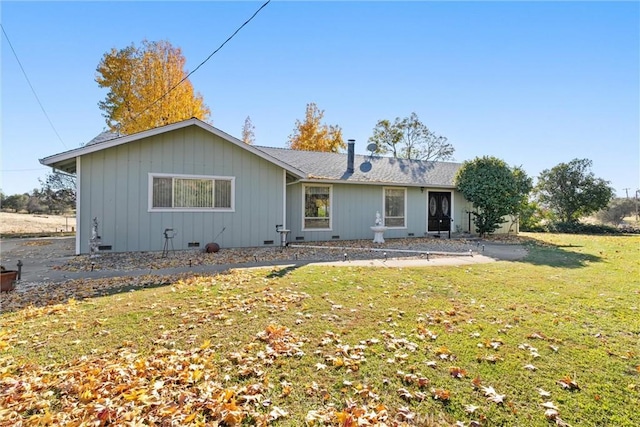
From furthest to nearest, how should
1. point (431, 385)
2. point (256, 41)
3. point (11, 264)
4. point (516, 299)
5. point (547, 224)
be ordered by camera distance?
1. point (547, 224)
2. point (256, 41)
3. point (11, 264)
4. point (516, 299)
5. point (431, 385)

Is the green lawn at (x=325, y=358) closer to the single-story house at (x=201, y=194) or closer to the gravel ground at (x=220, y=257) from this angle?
the gravel ground at (x=220, y=257)

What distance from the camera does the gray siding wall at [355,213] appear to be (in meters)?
13.4

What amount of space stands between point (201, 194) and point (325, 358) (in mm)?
8686

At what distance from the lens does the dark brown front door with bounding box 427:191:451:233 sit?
1609 cm

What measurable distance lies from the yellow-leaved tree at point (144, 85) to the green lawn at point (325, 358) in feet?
52.8

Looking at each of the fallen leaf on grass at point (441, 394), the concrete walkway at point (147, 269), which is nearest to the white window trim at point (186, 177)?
the concrete walkway at point (147, 269)

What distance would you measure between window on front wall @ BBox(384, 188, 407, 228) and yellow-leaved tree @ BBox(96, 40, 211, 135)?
12696 millimetres

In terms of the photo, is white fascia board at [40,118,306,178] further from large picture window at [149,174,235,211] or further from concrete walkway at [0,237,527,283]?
concrete walkway at [0,237,527,283]

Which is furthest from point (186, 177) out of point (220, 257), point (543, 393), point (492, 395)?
point (543, 393)

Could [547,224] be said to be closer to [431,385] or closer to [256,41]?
[256,41]

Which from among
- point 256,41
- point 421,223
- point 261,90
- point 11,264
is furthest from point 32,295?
point 261,90

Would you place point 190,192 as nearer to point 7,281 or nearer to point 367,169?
point 7,281

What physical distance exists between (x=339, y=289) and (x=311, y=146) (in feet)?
75.6

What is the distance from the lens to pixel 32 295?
17.9 feet
